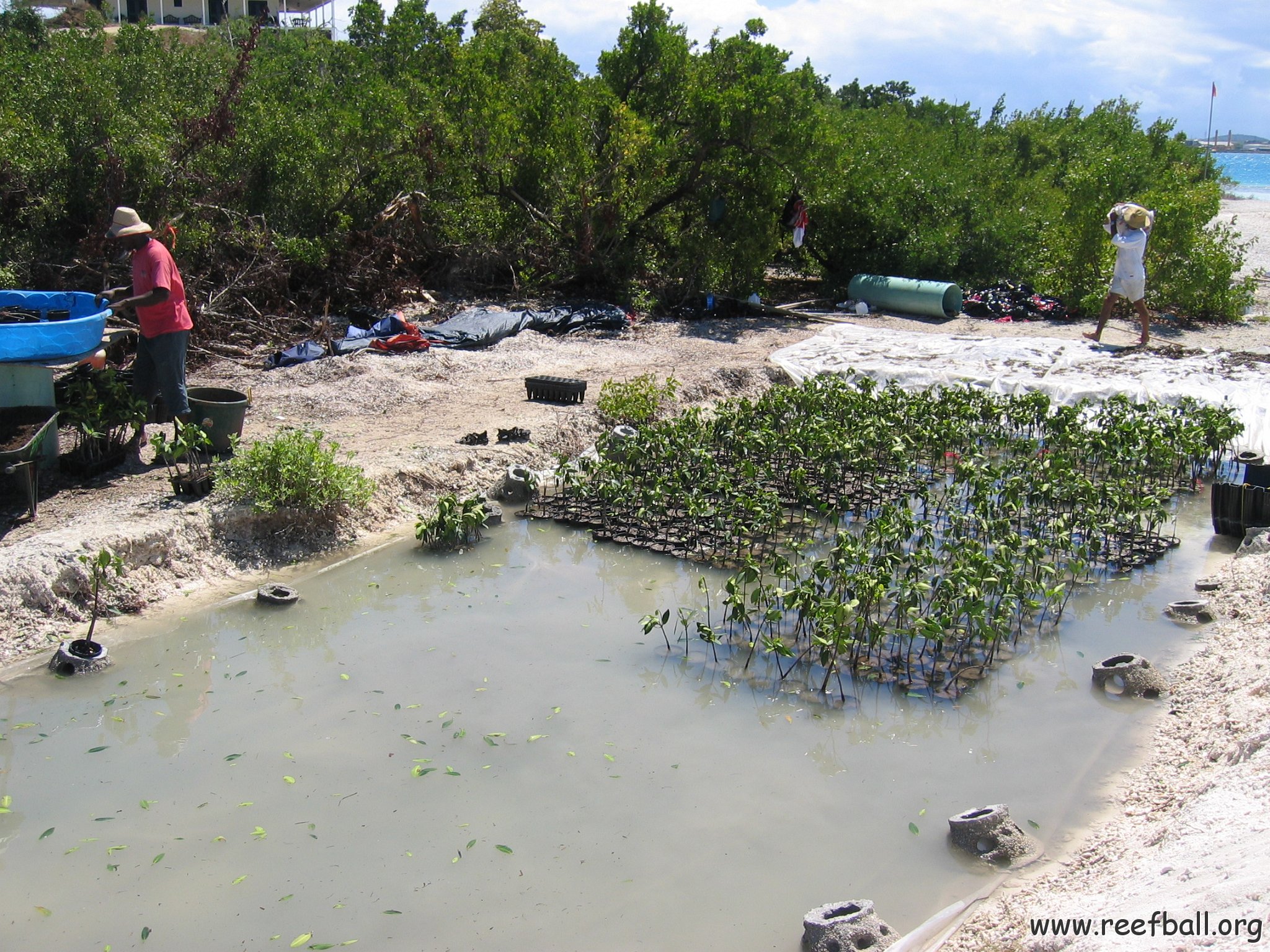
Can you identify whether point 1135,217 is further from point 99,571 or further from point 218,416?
point 99,571

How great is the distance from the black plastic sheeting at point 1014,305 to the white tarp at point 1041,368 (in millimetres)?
1892

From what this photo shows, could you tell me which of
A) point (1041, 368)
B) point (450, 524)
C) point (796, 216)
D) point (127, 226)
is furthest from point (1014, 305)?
point (127, 226)

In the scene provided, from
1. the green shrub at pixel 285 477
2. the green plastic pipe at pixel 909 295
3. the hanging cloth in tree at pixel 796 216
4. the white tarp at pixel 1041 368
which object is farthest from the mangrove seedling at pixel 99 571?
the green plastic pipe at pixel 909 295

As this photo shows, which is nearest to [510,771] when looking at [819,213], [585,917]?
[585,917]

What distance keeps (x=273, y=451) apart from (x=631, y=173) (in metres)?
8.49

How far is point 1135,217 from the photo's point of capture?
11336 mm

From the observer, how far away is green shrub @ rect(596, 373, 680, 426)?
8.76 m

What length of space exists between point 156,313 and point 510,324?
5.36m

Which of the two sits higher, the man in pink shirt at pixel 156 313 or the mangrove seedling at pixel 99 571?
the man in pink shirt at pixel 156 313

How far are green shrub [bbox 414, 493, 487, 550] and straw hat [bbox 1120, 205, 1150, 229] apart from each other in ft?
28.4

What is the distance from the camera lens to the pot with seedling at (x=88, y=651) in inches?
194

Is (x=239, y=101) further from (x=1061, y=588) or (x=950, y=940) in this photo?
(x=950, y=940)

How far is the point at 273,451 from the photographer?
20.4 ft

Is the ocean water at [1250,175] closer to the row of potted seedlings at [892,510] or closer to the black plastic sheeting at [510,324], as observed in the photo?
the black plastic sheeting at [510,324]
